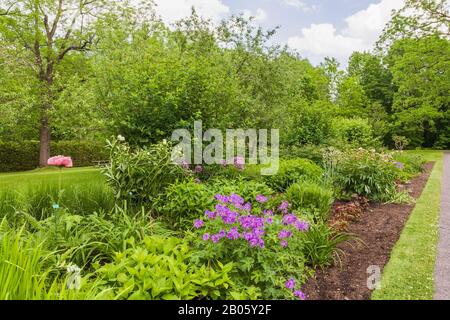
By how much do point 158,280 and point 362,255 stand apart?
7.95ft

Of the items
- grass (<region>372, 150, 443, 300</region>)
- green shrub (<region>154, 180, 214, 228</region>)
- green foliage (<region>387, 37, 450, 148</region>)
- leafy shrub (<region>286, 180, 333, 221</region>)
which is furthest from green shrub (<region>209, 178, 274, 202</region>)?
green foliage (<region>387, 37, 450, 148</region>)

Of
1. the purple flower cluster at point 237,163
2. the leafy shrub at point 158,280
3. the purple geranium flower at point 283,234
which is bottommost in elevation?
the leafy shrub at point 158,280

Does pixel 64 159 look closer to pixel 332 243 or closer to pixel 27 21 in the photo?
pixel 332 243

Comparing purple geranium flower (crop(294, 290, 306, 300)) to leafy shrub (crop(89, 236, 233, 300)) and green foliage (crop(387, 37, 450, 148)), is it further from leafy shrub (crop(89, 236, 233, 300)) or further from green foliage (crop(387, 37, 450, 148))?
green foliage (crop(387, 37, 450, 148))

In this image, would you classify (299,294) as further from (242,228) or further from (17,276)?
(17,276)

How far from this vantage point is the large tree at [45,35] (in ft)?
45.9

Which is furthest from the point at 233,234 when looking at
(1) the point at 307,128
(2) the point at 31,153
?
(2) the point at 31,153

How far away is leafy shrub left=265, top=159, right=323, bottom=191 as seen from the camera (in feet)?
20.4

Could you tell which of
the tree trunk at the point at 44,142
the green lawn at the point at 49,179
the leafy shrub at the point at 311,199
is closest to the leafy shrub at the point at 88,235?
the leafy shrub at the point at 311,199

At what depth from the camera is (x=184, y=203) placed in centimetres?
411

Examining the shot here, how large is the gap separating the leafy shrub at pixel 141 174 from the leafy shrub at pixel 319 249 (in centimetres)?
193

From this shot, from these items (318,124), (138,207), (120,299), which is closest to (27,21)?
(318,124)

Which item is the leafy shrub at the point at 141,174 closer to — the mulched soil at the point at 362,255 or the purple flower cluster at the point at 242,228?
the purple flower cluster at the point at 242,228

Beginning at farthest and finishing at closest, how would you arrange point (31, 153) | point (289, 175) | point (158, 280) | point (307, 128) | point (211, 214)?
point (31, 153)
point (307, 128)
point (289, 175)
point (211, 214)
point (158, 280)
